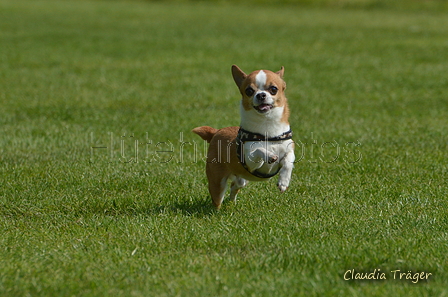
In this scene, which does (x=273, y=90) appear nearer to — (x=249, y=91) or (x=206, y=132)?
(x=249, y=91)

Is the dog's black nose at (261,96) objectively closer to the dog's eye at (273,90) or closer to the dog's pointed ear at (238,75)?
the dog's eye at (273,90)

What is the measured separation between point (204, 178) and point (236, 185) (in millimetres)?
1268

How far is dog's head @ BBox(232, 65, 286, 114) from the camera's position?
573cm

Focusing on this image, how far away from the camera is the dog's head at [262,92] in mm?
5727

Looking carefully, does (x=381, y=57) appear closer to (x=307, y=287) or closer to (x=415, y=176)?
(x=415, y=176)

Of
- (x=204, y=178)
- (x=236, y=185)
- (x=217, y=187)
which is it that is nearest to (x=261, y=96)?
(x=217, y=187)

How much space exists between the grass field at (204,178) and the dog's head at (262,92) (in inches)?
42.7

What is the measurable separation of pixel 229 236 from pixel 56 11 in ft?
98.8

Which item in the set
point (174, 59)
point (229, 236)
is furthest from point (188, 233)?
point (174, 59)

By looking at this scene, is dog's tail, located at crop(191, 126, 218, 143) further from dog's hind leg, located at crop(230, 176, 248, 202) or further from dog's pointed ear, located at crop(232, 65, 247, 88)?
dog's pointed ear, located at crop(232, 65, 247, 88)

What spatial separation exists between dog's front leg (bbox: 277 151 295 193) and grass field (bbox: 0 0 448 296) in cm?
42

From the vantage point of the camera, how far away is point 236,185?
667cm

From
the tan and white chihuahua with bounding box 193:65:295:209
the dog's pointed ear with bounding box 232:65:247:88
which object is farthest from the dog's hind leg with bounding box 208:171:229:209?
the dog's pointed ear with bounding box 232:65:247:88

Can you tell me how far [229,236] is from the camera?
223 inches
